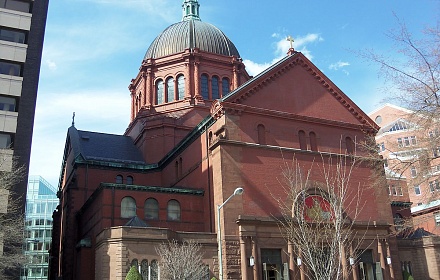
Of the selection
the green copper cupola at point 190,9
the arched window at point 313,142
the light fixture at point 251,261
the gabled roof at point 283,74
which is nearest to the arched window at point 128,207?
the gabled roof at point 283,74

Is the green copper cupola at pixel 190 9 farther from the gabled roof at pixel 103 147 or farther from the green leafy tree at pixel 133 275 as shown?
the green leafy tree at pixel 133 275

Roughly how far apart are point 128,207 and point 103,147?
1940cm

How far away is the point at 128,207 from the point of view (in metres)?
35.4

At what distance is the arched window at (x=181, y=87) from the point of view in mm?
54750

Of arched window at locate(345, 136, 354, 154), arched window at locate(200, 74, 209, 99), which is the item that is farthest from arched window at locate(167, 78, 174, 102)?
arched window at locate(345, 136, 354, 154)

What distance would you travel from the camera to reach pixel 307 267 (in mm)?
32844

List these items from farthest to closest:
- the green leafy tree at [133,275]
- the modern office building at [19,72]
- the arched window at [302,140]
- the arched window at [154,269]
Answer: the modern office building at [19,72] → the arched window at [302,140] → the arched window at [154,269] → the green leafy tree at [133,275]

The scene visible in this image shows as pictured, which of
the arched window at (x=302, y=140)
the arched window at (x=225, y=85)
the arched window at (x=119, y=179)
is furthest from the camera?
the arched window at (x=225, y=85)

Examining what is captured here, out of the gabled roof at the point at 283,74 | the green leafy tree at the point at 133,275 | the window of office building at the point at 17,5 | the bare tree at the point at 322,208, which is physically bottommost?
the green leafy tree at the point at 133,275

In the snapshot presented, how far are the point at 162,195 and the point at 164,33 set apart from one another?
29.3 meters

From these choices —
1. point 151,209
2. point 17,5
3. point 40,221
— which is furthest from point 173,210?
point 40,221

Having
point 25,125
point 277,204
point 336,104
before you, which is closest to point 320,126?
point 336,104

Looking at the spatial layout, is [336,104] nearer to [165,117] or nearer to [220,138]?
[220,138]

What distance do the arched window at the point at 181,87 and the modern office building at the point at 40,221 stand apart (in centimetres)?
5184
